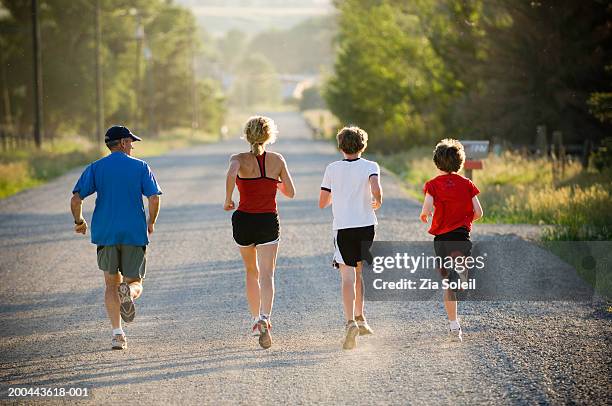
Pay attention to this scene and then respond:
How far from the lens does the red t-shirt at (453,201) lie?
822 centimetres

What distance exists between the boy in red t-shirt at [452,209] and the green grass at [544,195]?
5.88 metres

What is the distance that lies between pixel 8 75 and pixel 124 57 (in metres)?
9.25

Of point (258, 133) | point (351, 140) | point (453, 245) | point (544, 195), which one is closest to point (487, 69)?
point (544, 195)

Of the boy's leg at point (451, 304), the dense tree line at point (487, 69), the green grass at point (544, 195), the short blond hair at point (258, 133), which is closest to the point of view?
the short blond hair at point (258, 133)

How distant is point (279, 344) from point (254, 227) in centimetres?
101

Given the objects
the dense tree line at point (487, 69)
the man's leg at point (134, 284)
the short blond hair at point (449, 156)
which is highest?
the dense tree line at point (487, 69)

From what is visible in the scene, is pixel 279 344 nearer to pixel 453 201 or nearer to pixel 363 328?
pixel 363 328

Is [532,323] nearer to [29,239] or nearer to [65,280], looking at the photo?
[65,280]

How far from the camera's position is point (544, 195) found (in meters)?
17.9

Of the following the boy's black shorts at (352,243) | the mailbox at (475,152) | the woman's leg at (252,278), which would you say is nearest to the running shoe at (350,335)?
the boy's black shorts at (352,243)

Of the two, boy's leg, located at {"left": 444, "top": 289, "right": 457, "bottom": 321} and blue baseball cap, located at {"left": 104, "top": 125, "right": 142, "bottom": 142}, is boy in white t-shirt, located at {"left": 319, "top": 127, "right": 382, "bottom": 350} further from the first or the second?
blue baseball cap, located at {"left": 104, "top": 125, "right": 142, "bottom": 142}

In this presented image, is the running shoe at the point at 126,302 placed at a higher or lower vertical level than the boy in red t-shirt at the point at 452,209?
lower

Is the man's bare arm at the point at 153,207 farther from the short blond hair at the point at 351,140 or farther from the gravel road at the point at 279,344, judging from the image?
the short blond hair at the point at 351,140

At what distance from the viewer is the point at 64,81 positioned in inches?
2299
